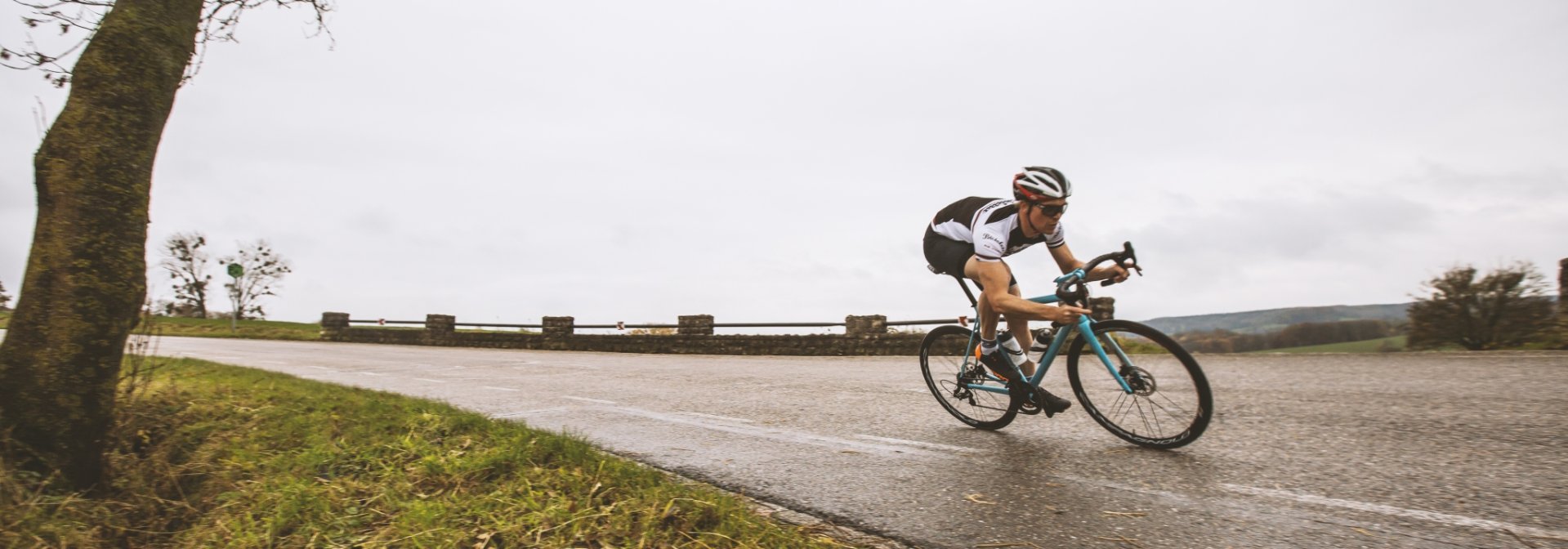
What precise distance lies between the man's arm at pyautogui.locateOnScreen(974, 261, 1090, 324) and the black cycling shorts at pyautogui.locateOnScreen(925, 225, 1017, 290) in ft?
0.45

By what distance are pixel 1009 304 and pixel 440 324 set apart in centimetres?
2669

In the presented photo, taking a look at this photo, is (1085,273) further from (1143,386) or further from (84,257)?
(84,257)

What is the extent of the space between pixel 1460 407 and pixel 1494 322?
806 cm

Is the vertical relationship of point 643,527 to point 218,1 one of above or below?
below

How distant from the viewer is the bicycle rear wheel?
4333 millimetres

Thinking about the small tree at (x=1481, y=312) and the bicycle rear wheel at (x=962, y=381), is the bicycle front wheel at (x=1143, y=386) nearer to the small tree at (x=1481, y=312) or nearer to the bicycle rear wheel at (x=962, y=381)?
the bicycle rear wheel at (x=962, y=381)

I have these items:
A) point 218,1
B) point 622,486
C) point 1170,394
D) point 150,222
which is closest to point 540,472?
point 622,486

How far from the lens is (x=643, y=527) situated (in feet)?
7.77

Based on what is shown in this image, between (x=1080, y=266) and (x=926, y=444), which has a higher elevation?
(x=1080, y=266)

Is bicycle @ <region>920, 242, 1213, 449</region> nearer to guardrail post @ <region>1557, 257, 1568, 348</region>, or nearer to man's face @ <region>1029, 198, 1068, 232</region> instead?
man's face @ <region>1029, 198, 1068, 232</region>

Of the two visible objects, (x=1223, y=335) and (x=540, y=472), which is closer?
(x=540, y=472)

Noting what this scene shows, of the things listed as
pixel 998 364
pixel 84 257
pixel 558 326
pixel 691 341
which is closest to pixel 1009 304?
pixel 998 364

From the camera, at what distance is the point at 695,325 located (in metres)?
19.5

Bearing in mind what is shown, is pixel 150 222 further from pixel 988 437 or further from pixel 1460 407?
pixel 1460 407
